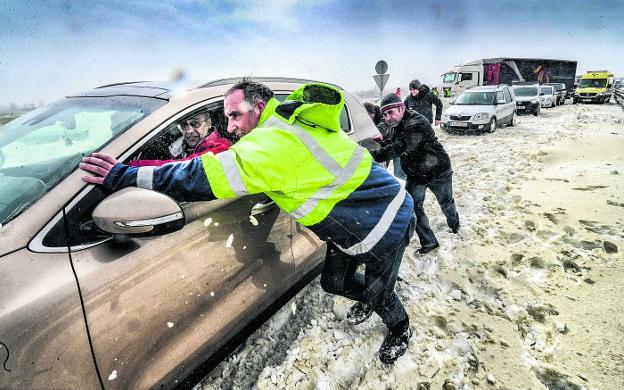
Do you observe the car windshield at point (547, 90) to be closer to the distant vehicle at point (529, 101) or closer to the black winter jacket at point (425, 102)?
the distant vehicle at point (529, 101)

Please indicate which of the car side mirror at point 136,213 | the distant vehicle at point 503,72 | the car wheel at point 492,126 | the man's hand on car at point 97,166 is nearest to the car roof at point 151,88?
the man's hand on car at point 97,166

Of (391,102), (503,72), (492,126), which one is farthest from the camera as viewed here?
(503,72)

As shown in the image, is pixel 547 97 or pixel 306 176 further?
pixel 547 97

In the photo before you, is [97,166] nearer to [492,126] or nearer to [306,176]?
[306,176]

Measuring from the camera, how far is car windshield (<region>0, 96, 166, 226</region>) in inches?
56.6

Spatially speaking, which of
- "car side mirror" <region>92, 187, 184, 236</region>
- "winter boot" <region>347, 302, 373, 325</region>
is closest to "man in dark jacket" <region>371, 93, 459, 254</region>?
"winter boot" <region>347, 302, 373, 325</region>

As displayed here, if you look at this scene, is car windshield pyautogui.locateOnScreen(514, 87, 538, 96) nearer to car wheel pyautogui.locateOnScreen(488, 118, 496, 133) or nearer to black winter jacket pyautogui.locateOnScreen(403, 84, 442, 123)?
car wheel pyautogui.locateOnScreen(488, 118, 496, 133)

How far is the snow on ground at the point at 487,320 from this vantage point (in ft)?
6.66

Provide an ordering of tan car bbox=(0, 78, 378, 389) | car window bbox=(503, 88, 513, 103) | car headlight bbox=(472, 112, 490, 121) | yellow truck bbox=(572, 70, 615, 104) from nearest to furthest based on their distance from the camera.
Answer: tan car bbox=(0, 78, 378, 389), car headlight bbox=(472, 112, 490, 121), car window bbox=(503, 88, 513, 103), yellow truck bbox=(572, 70, 615, 104)

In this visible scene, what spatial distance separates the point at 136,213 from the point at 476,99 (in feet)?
46.3

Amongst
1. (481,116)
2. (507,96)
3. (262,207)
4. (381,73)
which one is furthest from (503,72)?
(262,207)

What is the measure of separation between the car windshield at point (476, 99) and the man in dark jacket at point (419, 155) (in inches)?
426

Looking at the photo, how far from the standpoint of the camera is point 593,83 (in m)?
24.3

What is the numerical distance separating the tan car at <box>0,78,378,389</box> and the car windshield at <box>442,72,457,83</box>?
1190 inches
